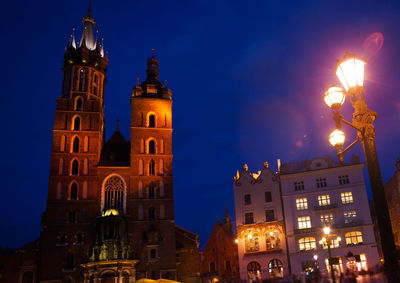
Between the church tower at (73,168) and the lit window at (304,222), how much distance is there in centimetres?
2576

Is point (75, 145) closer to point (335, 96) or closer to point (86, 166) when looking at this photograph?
point (86, 166)

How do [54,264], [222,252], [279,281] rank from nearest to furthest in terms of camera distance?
[279,281], [54,264], [222,252]

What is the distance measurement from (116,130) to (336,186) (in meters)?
32.5

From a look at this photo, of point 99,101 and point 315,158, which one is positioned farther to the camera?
point 99,101

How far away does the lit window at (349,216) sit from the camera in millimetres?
46812

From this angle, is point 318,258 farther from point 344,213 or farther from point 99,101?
point 99,101

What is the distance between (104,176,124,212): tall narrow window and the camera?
49688 mm

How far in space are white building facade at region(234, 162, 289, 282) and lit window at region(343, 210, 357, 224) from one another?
→ 773 centimetres

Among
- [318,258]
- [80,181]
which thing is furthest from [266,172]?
[80,181]

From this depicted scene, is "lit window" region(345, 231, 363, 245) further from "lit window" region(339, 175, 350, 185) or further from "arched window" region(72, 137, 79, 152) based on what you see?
"arched window" region(72, 137, 79, 152)

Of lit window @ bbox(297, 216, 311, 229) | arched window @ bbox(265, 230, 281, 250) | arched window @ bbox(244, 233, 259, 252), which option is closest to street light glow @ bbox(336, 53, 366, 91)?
lit window @ bbox(297, 216, 311, 229)

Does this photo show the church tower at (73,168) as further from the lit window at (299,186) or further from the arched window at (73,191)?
the lit window at (299,186)

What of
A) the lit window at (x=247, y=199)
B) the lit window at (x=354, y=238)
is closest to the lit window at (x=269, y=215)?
the lit window at (x=247, y=199)

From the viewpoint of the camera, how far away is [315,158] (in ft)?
168
